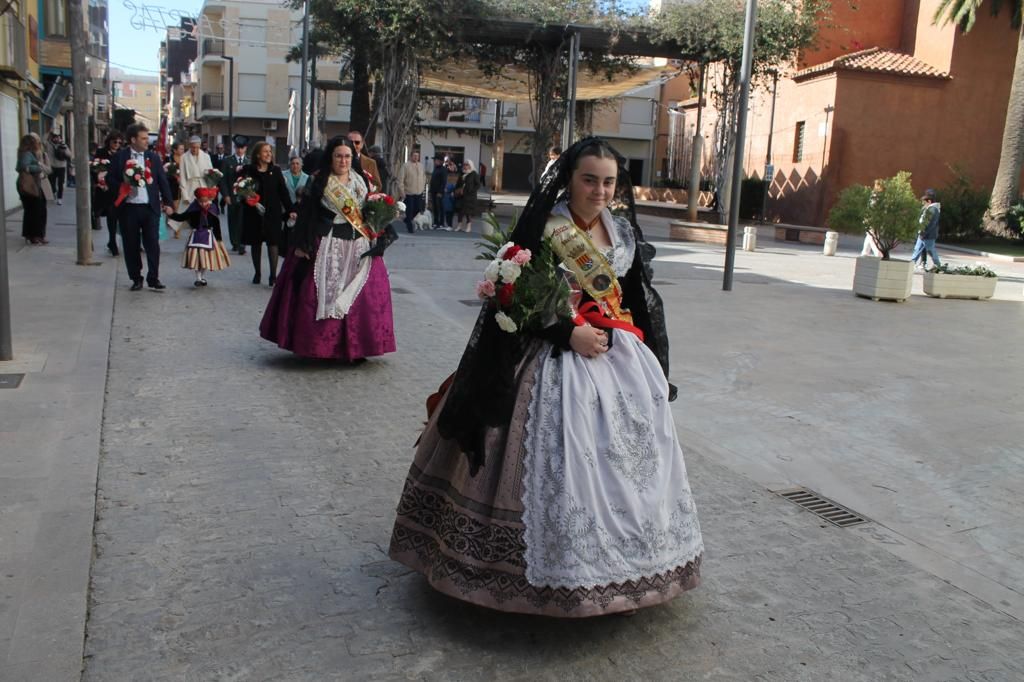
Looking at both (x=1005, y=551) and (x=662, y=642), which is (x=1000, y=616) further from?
(x=662, y=642)

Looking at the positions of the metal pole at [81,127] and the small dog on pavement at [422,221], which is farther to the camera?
the small dog on pavement at [422,221]

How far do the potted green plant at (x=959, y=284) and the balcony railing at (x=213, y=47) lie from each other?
196 feet

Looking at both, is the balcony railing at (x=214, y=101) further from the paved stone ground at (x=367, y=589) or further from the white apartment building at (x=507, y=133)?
the paved stone ground at (x=367, y=589)

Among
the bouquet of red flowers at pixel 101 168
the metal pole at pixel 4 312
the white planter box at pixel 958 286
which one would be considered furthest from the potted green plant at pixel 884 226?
the metal pole at pixel 4 312

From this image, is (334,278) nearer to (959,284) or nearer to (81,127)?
(81,127)

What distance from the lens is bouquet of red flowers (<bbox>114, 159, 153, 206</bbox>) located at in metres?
10.3

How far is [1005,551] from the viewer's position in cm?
451

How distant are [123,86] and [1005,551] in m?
175

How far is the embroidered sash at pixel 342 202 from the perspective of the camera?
294 inches

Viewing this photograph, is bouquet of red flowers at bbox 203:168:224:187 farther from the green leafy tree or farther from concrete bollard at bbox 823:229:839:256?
concrete bollard at bbox 823:229:839:256

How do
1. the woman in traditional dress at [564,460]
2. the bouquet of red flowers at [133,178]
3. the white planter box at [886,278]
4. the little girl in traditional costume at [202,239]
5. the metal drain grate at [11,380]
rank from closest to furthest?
the woman in traditional dress at [564,460]
the metal drain grate at [11,380]
the bouquet of red flowers at [133,178]
the little girl in traditional costume at [202,239]
the white planter box at [886,278]

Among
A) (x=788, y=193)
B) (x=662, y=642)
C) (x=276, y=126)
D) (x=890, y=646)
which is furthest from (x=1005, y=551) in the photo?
(x=276, y=126)

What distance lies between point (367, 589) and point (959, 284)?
42.3ft

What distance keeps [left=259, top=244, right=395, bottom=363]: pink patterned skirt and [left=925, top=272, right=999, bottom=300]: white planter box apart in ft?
32.3
